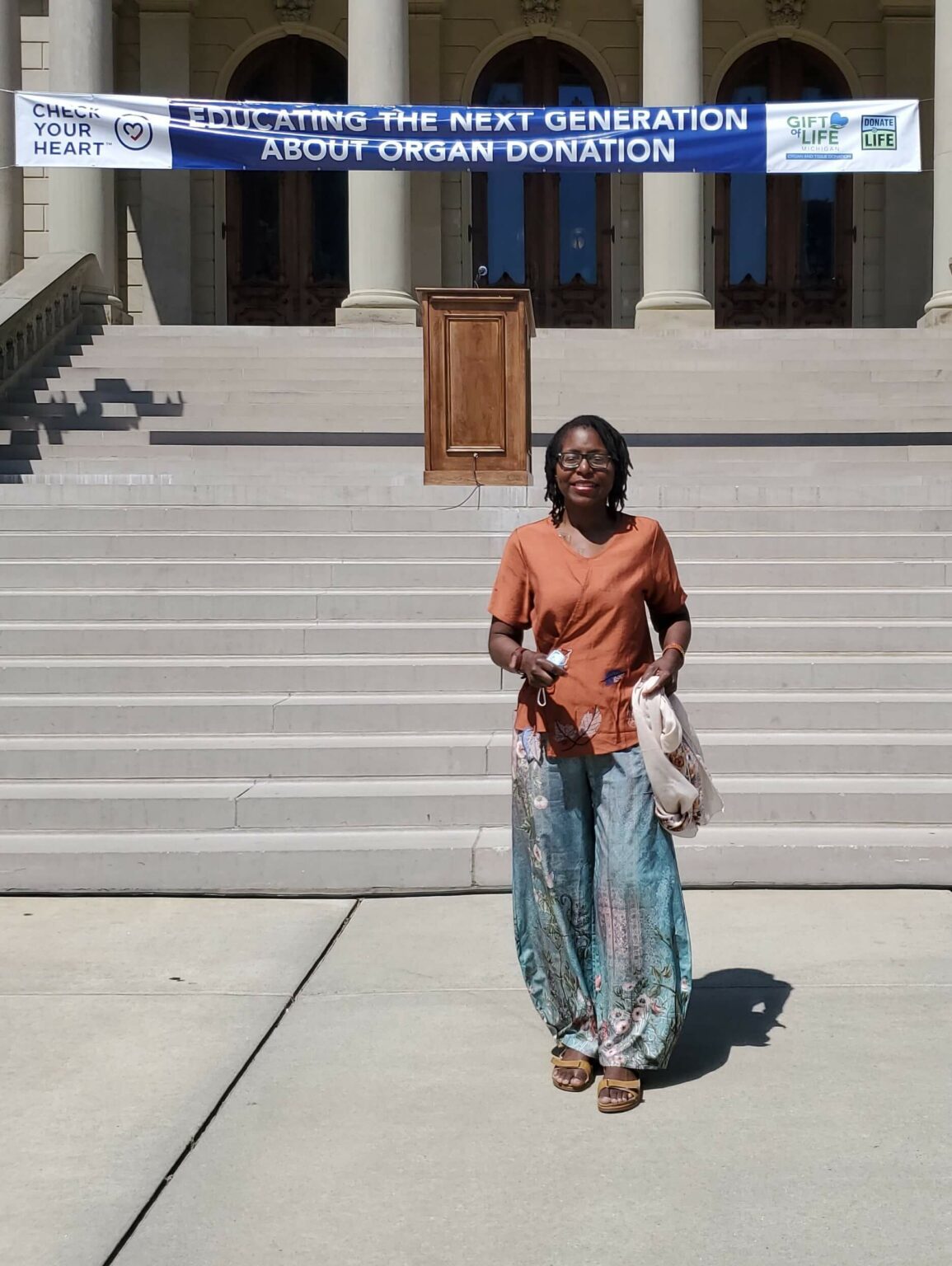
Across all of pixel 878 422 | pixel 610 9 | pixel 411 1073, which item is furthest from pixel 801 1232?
pixel 610 9

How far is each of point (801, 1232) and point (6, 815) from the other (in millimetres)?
4257

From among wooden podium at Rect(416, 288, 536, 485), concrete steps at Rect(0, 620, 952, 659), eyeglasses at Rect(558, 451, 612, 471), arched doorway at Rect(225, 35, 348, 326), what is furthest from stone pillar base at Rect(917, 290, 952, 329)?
eyeglasses at Rect(558, 451, 612, 471)

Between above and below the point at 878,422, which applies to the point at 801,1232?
below

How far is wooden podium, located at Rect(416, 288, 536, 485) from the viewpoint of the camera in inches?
415

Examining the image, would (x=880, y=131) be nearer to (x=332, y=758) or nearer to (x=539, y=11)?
(x=332, y=758)

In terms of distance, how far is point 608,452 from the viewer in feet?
12.8

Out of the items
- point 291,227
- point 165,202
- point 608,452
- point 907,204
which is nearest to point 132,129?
point 165,202

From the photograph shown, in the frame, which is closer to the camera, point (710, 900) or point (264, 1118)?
point (264, 1118)

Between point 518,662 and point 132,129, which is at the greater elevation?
point 132,129

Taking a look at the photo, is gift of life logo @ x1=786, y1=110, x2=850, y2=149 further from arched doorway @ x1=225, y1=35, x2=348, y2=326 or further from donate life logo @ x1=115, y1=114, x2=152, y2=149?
arched doorway @ x1=225, y1=35, x2=348, y2=326

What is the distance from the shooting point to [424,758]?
6621mm

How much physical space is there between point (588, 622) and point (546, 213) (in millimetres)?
19121

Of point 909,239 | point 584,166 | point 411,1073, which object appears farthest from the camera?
point 909,239

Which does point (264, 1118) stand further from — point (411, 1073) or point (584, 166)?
point (584, 166)
